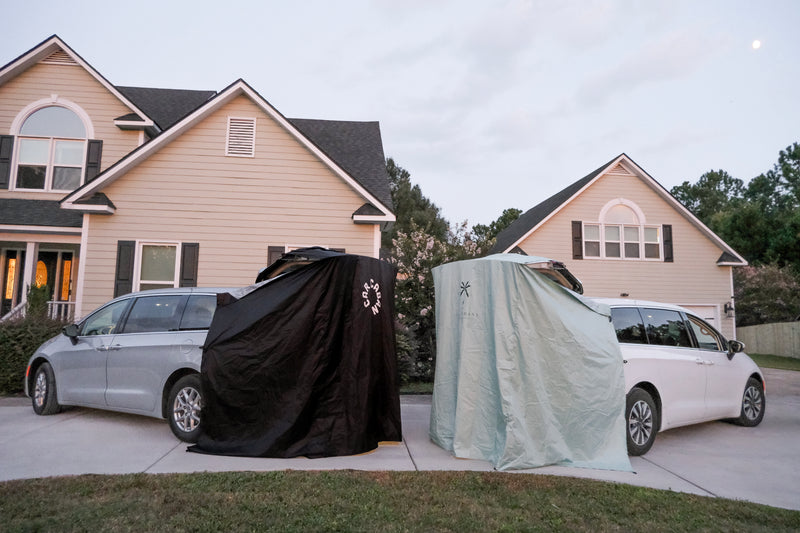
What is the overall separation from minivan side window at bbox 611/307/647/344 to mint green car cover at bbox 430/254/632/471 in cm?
61

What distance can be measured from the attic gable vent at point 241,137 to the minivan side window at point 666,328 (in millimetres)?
10042

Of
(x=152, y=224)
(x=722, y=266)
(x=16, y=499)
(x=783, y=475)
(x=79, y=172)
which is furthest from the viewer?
(x=722, y=266)

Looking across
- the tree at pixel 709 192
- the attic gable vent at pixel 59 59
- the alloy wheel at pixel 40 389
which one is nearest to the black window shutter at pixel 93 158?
the attic gable vent at pixel 59 59

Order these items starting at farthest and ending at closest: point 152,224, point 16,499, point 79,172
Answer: point 79,172 → point 152,224 → point 16,499

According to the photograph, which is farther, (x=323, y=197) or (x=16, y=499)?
(x=323, y=197)

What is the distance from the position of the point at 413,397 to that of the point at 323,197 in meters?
5.69

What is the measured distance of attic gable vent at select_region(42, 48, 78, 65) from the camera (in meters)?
14.3

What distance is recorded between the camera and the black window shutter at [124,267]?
12562 mm

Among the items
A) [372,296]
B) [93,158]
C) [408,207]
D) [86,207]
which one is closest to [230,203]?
[86,207]

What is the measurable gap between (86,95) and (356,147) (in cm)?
751

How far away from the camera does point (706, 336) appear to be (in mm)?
7711

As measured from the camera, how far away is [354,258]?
636 cm

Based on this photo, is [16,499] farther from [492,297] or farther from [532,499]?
[492,297]

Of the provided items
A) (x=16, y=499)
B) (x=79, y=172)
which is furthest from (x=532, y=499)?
(x=79, y=172)
